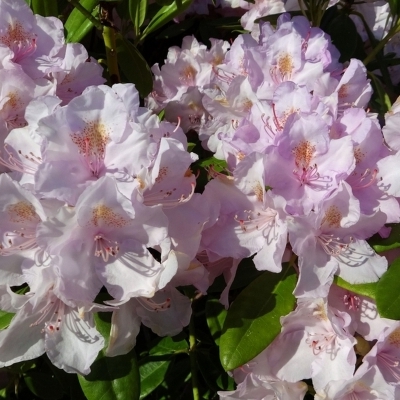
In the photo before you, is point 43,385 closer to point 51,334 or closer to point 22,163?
point 51,334

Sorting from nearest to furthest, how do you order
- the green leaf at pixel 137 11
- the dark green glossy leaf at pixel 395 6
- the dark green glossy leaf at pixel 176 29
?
the green leaf at pixel 137 11 < the dark green glossy leaf at pixel 395 6 < the dark green glossy leaf at pixel 176 29

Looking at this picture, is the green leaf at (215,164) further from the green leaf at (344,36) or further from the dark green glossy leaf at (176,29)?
the dark green glossy leaf at (176,29)

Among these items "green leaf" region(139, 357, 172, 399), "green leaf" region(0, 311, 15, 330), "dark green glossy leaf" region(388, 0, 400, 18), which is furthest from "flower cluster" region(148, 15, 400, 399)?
"dark green glossy leaf" region(388, 0, 400, 18)

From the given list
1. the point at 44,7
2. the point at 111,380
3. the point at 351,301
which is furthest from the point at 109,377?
the point at 44,7

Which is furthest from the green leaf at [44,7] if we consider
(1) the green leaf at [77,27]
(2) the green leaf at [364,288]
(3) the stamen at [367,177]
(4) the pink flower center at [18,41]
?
(2) the green leaf at [364,288]

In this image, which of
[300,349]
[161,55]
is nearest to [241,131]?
[300,349]

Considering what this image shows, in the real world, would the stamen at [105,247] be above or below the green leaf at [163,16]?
below

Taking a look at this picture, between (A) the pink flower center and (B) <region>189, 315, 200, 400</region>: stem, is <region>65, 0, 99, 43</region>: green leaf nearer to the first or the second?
(A) the pink flower center
